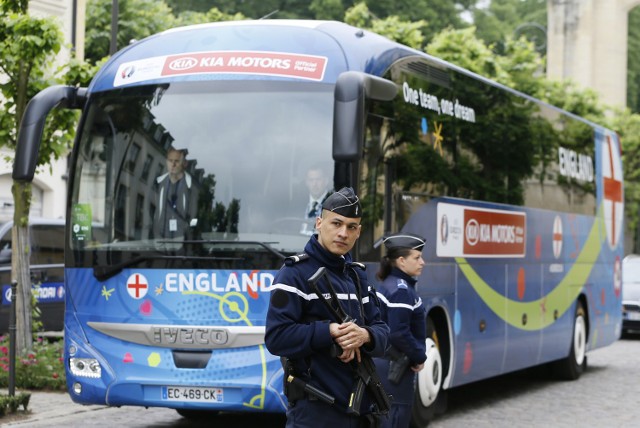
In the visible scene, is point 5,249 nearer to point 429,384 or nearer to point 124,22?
point 429,384

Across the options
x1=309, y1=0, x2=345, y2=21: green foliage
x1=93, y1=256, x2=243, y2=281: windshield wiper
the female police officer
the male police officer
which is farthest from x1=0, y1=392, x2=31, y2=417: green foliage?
x1=309, y1=0, x2=345, y2=21: green foliage

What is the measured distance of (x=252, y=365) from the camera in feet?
31.7

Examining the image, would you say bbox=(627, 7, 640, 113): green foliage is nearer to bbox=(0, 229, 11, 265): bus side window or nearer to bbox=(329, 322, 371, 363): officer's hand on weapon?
bbox=(0, 229, 11, 265): bus side window

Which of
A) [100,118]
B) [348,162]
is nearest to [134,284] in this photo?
[100,118]

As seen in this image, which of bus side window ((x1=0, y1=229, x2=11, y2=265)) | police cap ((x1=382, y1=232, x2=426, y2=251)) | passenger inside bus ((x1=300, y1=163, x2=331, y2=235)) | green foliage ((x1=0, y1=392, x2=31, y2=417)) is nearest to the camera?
police cap ((x1=382, y1=232, x2=426, y2=251))

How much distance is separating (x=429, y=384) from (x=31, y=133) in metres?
4.19

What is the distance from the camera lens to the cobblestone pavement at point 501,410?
11852mm

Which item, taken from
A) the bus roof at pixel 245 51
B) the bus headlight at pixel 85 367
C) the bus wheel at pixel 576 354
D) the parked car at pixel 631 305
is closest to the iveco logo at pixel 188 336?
the bus headlight at pixel 85 367

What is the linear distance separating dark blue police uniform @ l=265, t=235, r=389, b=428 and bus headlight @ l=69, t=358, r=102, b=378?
452 cm

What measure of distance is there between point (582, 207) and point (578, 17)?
132ft

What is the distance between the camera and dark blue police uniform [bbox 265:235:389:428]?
221 inches

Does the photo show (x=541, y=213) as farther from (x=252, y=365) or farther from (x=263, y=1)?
(x=263, y=1)

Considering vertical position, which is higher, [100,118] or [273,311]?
[100,118]

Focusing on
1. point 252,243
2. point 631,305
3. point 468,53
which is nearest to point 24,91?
point 252,243
